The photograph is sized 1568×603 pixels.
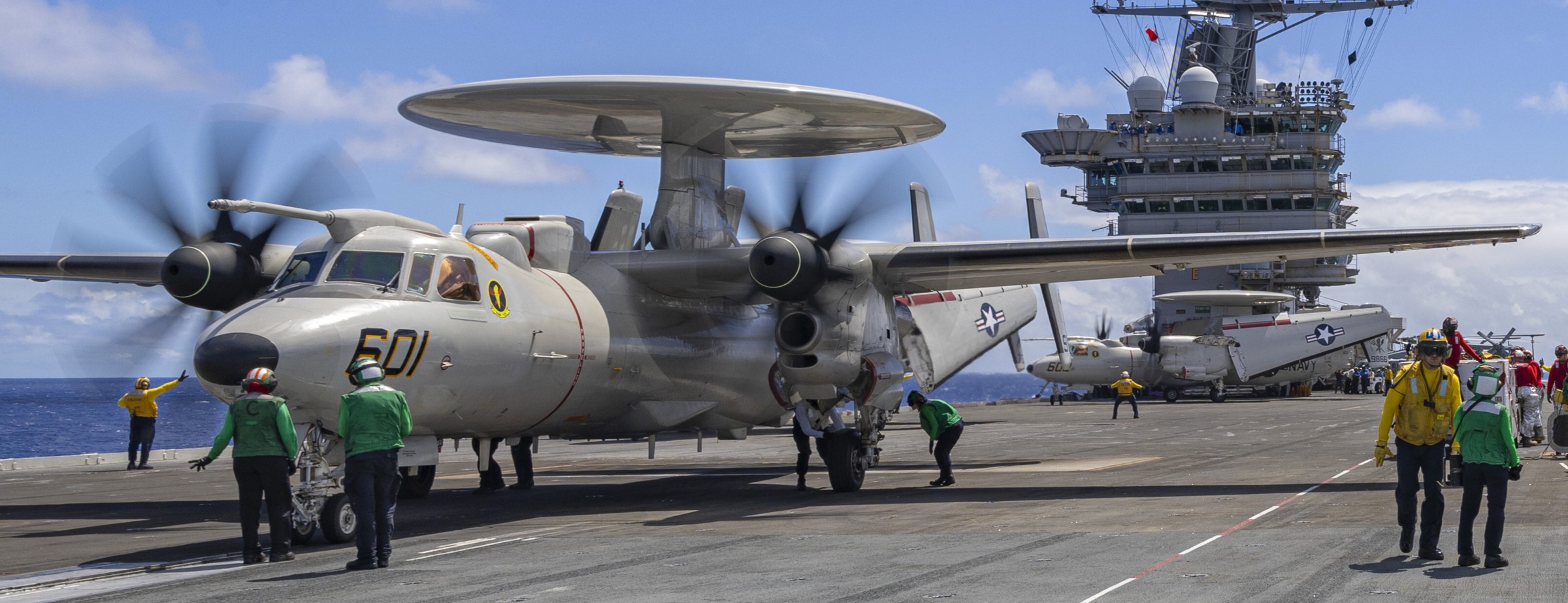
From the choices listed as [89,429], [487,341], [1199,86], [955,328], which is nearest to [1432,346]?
[487,341]

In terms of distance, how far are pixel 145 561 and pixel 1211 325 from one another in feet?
198

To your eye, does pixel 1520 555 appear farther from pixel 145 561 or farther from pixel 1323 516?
pixel 145 561

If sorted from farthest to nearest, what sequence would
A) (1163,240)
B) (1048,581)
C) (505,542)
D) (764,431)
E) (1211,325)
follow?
(1211,325) < (764,431) < (1163,240) < (505,542) < (1048,581)

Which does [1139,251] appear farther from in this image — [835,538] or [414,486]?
[414,486]

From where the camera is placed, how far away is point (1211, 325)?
65.8m

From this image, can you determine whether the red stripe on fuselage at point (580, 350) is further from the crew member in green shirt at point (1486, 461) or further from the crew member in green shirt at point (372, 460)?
the crew member in green shirt at point (1486, 461)

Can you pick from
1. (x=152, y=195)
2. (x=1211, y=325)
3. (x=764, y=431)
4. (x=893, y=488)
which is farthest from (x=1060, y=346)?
(x=1211, y=325)

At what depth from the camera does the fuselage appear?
1220 centimetres

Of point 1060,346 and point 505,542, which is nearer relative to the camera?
point 505,542

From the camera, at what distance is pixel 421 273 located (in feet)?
44.7

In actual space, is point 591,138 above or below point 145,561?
above

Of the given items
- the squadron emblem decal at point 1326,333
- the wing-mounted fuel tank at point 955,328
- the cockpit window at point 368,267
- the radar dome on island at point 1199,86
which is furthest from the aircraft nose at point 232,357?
the radar dome on island at point 1199,86

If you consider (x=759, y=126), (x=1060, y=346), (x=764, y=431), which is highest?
(x=759, y=126)

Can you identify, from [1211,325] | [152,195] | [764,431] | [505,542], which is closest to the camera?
[505,542]
